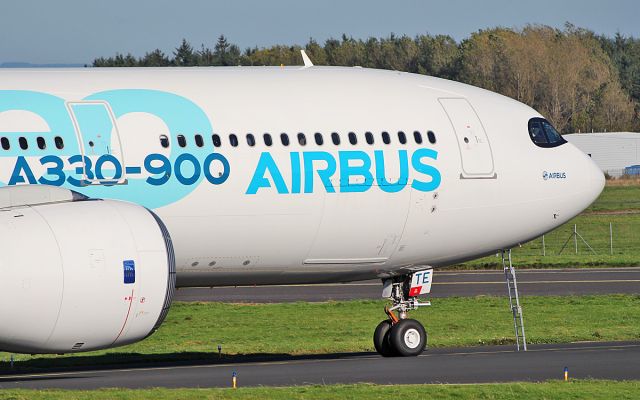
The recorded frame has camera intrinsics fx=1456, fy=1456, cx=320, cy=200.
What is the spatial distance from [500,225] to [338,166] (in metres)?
3.84

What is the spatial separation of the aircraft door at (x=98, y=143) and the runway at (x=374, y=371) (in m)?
3.58

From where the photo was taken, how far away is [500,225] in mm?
28781

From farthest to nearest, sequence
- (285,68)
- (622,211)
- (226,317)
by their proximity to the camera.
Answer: (622,211), (226,317), (285,68)

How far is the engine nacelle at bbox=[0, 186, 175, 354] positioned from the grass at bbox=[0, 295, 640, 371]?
944 cm

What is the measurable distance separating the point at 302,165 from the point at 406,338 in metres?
4.55

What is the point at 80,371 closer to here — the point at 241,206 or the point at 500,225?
the point at 241,206

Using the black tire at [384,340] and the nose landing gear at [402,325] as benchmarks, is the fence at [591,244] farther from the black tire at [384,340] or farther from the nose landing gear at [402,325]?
the black tire at [384,340]

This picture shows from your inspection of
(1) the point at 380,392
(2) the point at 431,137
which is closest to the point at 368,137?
(2) the point at 431,137

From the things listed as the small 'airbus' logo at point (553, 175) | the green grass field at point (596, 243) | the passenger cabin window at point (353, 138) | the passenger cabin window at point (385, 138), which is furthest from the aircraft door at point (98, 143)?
the green grass field at point (596, 243)

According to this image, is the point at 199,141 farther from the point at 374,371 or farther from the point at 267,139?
the point at 374,371

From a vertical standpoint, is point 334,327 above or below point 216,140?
below

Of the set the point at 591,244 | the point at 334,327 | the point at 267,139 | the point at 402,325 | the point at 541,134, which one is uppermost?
the point at 541,134

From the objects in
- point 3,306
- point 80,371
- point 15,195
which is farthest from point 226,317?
point 3,306

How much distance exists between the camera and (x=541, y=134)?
96.5ft
